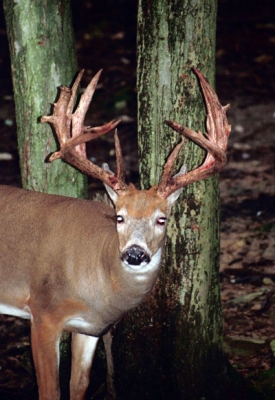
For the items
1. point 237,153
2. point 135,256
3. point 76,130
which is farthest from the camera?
point 237,153

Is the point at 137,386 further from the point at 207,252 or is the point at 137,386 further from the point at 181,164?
the point at 181,164

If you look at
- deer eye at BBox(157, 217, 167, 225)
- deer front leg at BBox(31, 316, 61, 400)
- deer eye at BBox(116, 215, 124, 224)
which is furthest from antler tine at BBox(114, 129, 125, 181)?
deer front leg at BBox(31, 316, 61, 400)

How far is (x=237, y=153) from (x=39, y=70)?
5337 mm

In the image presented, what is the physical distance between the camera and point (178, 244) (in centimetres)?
494

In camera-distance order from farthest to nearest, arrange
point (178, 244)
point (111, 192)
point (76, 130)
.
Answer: point (178, 244), point (111, 192), point (76, 130)

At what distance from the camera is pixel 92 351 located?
5.41m

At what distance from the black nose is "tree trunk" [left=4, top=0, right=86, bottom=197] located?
1.29 meters

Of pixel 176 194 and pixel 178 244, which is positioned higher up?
pixel 176 194

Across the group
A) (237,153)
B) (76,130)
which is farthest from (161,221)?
(237,153)

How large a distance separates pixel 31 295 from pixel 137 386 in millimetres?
1183

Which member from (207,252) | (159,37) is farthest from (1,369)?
(159,37)

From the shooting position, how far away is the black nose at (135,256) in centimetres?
440

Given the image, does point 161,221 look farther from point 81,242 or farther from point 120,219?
point 81,242

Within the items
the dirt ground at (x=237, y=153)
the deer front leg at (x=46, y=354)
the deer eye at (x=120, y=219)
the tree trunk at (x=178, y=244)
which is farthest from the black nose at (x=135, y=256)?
the dirt ground at (x=237, y=153)
